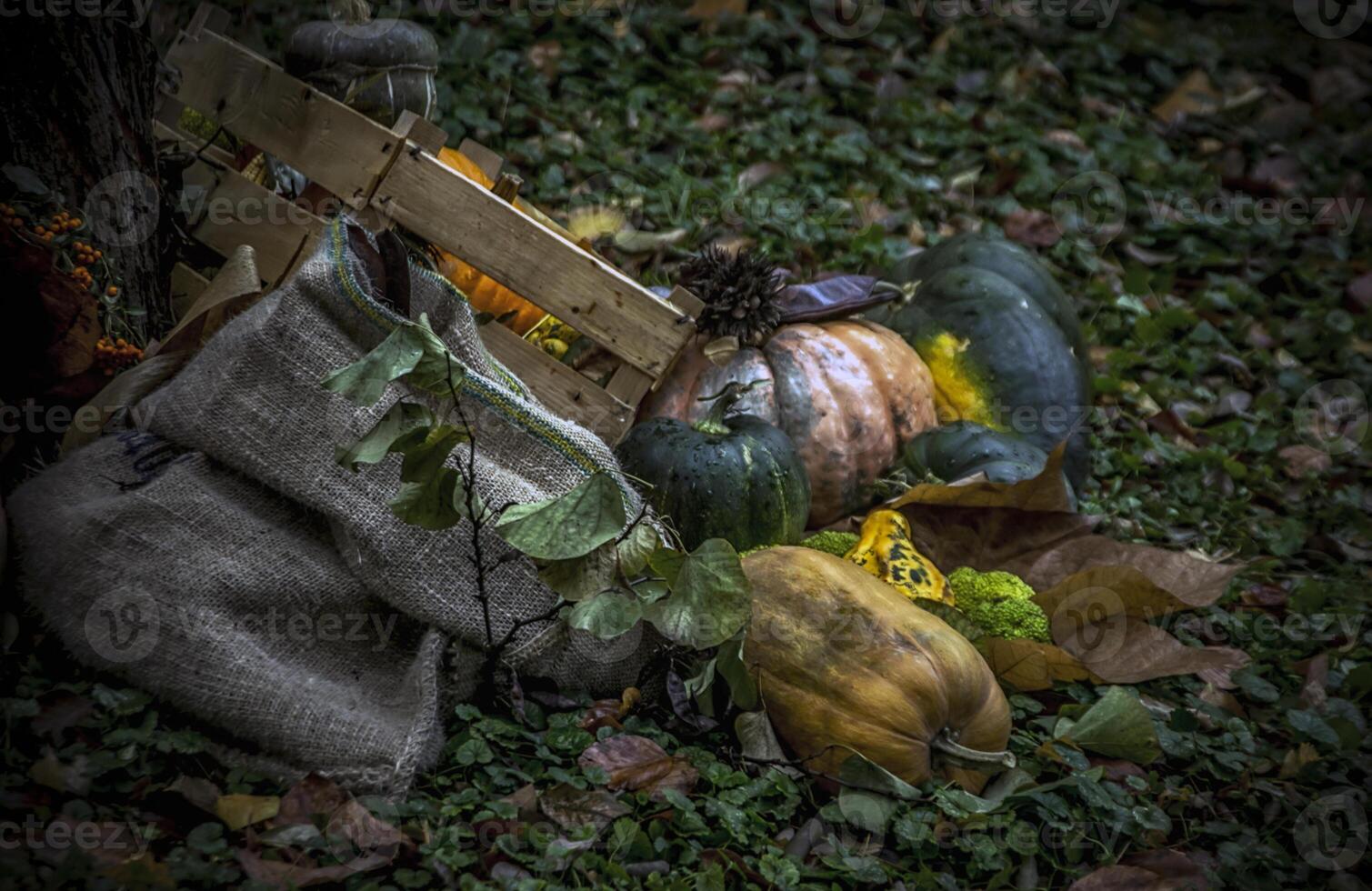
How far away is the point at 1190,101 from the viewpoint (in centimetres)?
649

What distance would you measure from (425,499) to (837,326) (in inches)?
72.6

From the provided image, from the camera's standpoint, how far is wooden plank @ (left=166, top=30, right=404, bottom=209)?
116 inches

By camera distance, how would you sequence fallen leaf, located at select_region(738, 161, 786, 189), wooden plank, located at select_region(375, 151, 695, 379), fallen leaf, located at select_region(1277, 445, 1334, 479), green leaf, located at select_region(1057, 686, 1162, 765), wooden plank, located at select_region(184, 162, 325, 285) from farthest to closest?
fallen leaf, located at select_region(738, 161, 786, 189) < fallen leaf, located at select_region(1277, 445, 1334, 479) < wooden plank, located at select_region(184, 162, 325, 285) < wooden plank, located at select_region(375, 151, 695, 379) < green leaf, located at select_region(1057, 686, 1162, 765)

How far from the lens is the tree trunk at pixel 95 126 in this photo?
2619mm

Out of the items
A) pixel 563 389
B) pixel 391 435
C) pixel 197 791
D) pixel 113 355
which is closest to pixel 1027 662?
pixel 563 389

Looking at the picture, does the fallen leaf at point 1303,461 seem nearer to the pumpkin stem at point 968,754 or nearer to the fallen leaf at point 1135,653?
the fallen leaf at point 1135,653

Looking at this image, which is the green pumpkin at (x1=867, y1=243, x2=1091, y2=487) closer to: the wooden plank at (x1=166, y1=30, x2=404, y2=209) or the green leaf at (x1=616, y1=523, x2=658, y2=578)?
the green leaf at (x1=616, y1=523, x2=658, y2=578)

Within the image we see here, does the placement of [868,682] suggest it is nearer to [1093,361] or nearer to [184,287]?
[184,287]

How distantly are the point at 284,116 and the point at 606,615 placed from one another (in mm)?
1718

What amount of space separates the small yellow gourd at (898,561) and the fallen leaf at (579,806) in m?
0.92

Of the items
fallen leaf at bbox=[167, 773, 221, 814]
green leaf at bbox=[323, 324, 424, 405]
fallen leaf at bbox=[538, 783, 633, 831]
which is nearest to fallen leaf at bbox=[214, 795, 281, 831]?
fallen leaf at bbox=[167, 773, 221, 814]

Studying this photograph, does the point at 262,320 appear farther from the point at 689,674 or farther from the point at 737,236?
the point at 737,236

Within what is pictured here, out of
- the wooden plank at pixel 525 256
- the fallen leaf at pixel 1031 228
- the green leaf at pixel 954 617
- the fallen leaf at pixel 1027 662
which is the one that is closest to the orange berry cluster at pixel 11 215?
the wooden plank at pixel 525 256

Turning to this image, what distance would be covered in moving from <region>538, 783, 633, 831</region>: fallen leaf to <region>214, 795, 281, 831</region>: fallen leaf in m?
0.45
